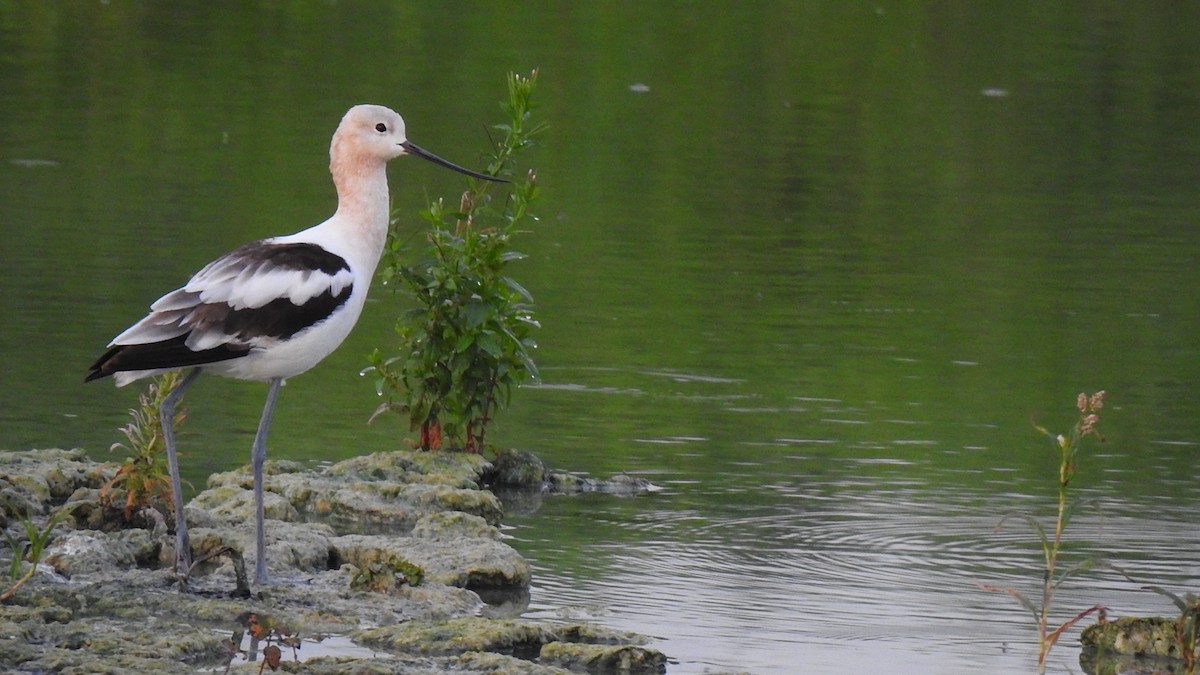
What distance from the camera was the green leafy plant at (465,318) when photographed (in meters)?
9.14

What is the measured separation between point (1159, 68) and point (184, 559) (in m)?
21.8

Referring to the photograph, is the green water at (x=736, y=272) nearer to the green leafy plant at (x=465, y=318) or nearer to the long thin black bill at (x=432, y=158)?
the green leafy plant at (x=465, y=318)

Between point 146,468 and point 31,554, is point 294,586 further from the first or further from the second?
point 31,554

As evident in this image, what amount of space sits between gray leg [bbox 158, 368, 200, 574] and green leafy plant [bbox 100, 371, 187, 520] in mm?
70

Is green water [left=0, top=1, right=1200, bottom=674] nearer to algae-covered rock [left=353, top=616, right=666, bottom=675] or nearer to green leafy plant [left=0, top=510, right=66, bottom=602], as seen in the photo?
algae-covered rock [left=353, top=616, right=666, bottom=675]

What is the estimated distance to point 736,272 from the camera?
1466 centimetres

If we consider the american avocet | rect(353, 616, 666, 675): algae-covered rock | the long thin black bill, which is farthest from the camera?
the long thin black bill

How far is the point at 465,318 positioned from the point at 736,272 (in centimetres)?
570

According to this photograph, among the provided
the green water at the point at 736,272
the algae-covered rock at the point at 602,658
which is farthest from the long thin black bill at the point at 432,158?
the algae-covered rock at the point at 602,658

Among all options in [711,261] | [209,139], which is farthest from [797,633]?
[209,139]

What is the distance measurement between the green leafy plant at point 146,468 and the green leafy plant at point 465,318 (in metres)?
1.52

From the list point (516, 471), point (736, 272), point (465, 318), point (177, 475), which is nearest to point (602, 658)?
point (177, 475)

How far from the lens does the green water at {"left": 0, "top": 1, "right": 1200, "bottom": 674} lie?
830 centimetres

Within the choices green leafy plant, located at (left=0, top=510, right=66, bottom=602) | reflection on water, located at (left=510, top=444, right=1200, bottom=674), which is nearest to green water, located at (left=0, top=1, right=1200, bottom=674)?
reflection on water, located at (left=510, top=444, right=1200, bottom=674)
